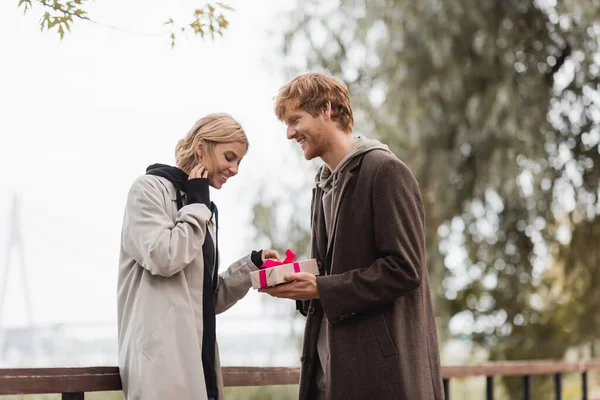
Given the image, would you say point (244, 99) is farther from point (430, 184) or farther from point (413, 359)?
point (413, 359)

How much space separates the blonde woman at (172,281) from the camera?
2221mm

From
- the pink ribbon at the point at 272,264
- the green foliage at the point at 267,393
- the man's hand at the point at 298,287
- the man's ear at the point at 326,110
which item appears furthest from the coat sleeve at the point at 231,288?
the green foliage at the point at 267,393

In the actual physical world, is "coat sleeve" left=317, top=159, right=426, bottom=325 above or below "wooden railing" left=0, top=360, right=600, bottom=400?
above

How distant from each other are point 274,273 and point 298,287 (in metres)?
0.08

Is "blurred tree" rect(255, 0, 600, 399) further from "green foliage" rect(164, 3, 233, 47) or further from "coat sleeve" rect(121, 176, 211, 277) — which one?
"coat sleeve" rect(121, 176, 211, 277)

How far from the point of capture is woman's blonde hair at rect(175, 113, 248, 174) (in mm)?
2525

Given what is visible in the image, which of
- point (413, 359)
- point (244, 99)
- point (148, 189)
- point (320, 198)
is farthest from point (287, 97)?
point (244, 99)

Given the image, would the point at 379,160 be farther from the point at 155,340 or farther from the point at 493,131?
the point at 493,131

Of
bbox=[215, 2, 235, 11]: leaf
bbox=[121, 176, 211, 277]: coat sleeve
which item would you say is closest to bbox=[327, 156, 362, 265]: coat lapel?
bbox=[121, 176, 211, 277]: coat sleeve

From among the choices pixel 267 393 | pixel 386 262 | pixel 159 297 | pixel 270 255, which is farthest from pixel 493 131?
pixel 159 297

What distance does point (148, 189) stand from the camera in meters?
2.34

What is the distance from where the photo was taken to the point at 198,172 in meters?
2.47

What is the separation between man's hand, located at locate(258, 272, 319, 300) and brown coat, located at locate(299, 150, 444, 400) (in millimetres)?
25

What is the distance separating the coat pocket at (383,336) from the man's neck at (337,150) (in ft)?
1.54
